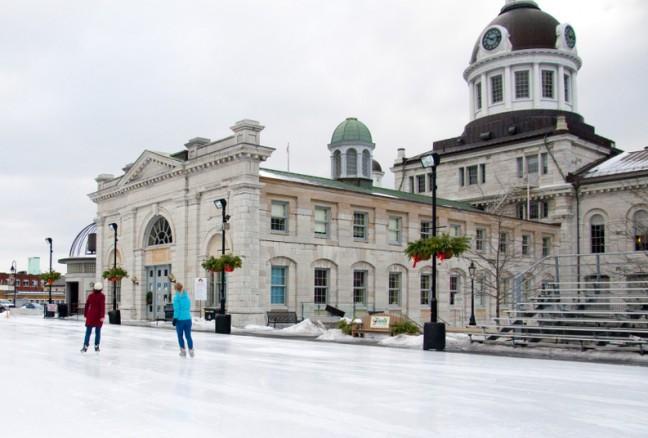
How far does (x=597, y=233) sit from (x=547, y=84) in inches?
638

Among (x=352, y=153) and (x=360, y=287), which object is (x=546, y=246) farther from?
(x=360, y=287)

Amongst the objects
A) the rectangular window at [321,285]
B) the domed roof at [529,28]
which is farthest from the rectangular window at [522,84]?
the rectangular window at [321,285]

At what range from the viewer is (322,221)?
1548 inches

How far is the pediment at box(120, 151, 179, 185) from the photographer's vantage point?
138 ft

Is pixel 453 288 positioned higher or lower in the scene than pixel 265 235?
lower

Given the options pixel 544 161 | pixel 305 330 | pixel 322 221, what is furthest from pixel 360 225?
pixel 544 161

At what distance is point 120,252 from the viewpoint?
4747cm

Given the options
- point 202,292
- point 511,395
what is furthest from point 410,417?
point 202,292

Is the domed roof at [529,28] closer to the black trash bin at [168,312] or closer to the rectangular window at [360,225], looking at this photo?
the rectangular window at [360,225]

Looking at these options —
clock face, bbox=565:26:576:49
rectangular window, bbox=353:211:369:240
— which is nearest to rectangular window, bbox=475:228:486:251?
rectangular window, bbox=353:211:369:240

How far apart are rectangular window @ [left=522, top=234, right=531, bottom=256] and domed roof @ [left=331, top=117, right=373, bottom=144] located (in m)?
13.7

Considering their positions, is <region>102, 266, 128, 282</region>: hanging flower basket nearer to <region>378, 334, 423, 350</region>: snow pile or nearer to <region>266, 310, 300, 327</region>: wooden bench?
<region>266, 310, 300, 327</region>: wooden bench

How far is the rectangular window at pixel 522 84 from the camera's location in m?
63.6

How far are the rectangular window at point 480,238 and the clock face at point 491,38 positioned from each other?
72.8 feet
